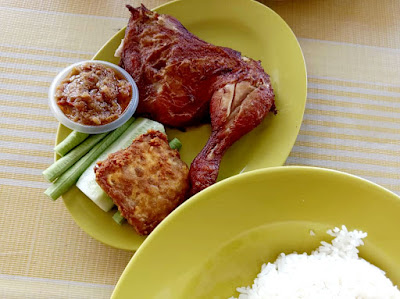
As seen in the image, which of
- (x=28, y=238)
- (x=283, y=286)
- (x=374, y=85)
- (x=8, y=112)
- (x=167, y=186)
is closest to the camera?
(x=283, y=286)

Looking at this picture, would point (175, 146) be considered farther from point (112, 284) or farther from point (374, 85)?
point (374, 85)

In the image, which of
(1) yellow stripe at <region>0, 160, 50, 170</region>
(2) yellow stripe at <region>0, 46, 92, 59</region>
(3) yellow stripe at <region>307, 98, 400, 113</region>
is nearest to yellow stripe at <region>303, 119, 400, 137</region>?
(3) yellow stripe at <region>307, 98, 400, 113</region>

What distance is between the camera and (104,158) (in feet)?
7.57

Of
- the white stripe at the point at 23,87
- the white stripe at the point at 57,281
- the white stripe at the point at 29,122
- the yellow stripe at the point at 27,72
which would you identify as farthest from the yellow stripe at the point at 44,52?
the white stripe at the point at 57,281

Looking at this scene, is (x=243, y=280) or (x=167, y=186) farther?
(x=167, y=186)

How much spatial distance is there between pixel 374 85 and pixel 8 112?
2.26 metres

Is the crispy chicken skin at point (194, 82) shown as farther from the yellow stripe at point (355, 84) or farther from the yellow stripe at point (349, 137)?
the yellow stripe at point (355, 84)

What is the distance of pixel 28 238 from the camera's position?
7.49ft

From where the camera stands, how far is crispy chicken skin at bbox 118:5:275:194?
2.26 m

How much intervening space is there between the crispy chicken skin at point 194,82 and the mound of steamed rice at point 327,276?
22.6 inches

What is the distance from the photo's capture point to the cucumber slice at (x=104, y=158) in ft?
7.08

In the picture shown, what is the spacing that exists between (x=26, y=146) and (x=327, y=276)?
1776mm

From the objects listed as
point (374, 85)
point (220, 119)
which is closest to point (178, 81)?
point (220, 119)

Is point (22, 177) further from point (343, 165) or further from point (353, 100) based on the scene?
point (353, 100)
